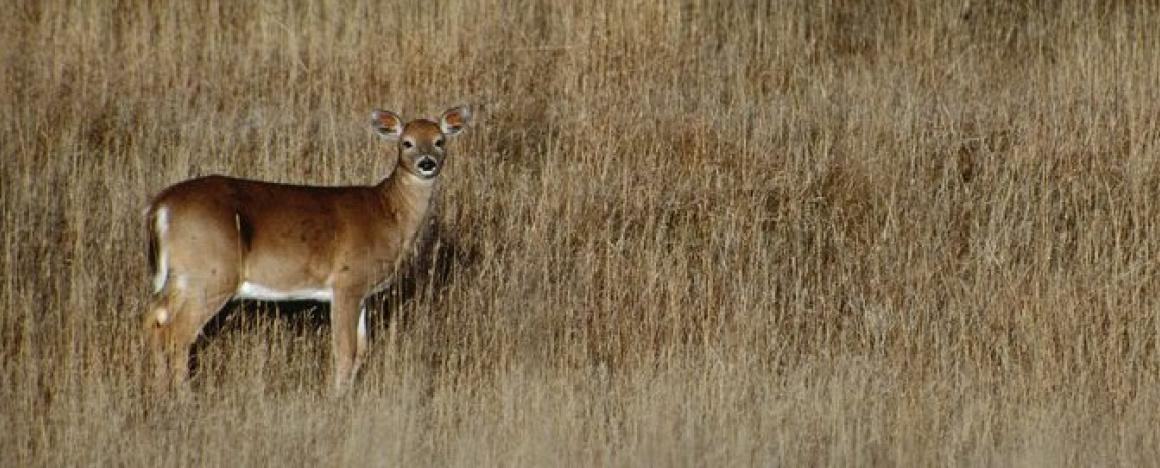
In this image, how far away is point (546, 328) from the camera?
364 inches

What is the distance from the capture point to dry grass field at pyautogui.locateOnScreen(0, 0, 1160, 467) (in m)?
7.82

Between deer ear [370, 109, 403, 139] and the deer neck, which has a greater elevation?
deer ear [370, 109, 403, 139]

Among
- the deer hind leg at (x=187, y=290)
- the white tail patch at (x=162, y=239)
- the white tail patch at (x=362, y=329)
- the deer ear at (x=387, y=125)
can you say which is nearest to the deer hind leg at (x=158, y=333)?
the deer hind leg at (x=187, y=290)

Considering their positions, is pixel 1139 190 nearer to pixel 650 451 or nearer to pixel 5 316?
pixel 650 451

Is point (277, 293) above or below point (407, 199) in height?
below

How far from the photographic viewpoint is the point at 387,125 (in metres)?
9.05

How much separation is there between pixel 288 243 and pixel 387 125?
75 cm

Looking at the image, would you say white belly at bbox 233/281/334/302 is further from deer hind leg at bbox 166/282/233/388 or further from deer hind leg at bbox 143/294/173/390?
deer hind leg at bbox 143/294/173/390

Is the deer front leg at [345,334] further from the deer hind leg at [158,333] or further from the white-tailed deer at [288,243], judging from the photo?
the deer hind leg at [158,333]

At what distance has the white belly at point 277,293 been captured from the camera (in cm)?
852

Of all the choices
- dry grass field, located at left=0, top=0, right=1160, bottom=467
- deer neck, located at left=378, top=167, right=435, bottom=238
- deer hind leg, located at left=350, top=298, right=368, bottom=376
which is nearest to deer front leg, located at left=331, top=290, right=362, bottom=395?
deer hind leg, located at left=350, top=298, right=368, bottom=376

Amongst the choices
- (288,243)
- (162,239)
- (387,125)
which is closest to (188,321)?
(162,239)

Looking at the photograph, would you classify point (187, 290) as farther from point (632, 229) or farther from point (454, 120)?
point (632, 229)

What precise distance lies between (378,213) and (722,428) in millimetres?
1917
